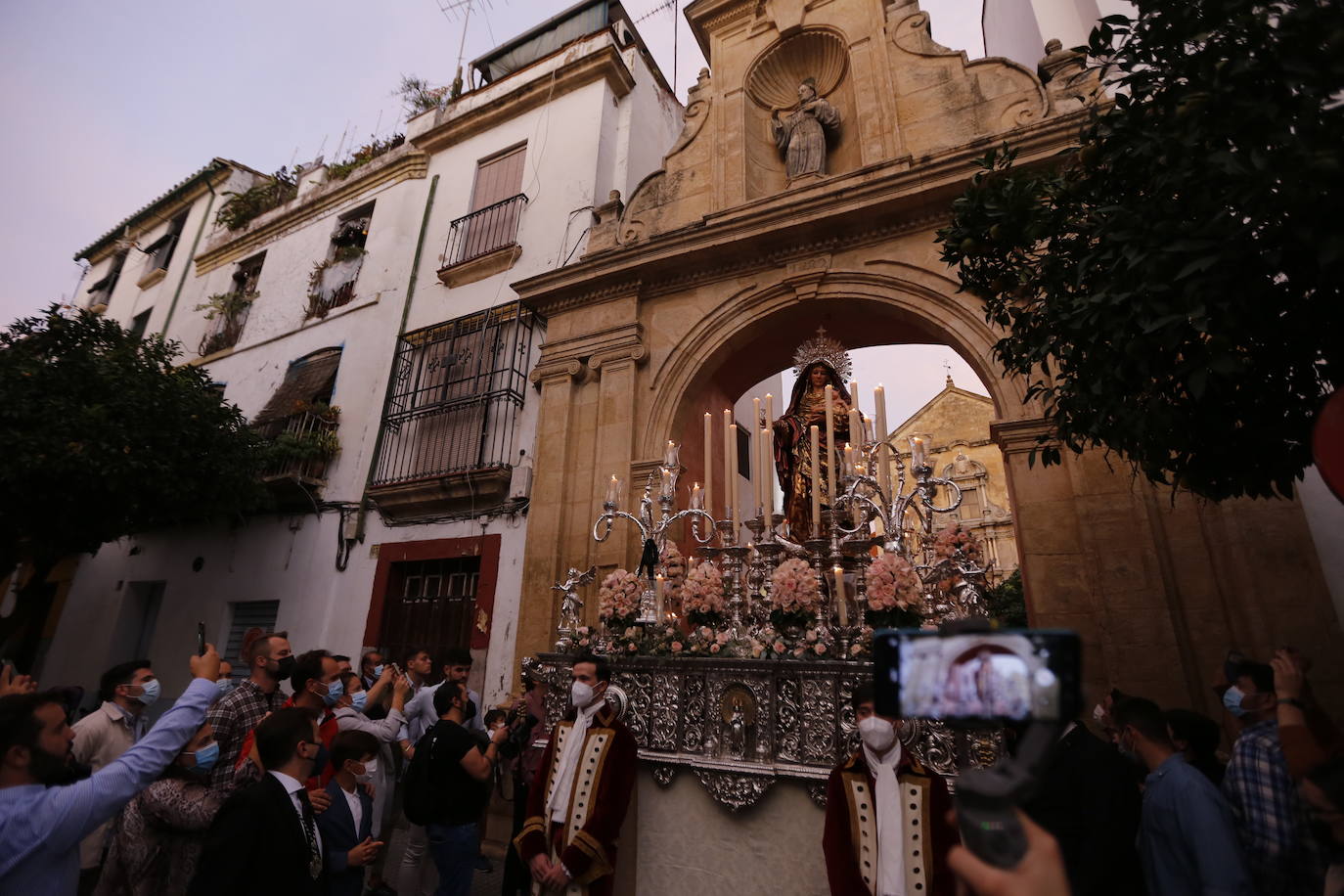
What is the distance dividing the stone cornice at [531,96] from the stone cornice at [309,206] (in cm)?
46

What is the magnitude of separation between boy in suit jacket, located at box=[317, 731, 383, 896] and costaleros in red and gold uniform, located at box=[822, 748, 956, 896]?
196 centimetres

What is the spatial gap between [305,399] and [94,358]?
99.9 inches

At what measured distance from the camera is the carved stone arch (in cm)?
616

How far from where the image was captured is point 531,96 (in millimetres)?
10781

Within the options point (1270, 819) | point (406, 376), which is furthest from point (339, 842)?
point (406, 376)

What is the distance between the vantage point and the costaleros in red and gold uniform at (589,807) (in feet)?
10.8

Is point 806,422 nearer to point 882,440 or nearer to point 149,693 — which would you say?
point 882,440

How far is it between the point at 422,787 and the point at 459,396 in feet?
20.0

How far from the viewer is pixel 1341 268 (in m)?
2.12

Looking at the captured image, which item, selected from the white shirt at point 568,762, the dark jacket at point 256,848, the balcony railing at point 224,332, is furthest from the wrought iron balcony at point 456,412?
the dark jacket at point 256,848

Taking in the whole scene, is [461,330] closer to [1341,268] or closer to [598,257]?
[598,257]

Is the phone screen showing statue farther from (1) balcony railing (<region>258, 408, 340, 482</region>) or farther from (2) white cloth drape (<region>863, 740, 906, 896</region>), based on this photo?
(1) balcony railing (<region>258, 408, 340, 482</region>)

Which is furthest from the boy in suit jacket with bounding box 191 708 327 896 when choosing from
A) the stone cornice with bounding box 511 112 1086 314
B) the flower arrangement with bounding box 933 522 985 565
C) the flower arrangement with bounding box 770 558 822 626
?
the stone cornice with bounding box 511 112 1086 314

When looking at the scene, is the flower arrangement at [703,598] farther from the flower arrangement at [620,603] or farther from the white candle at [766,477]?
the white candle at [766,477]
